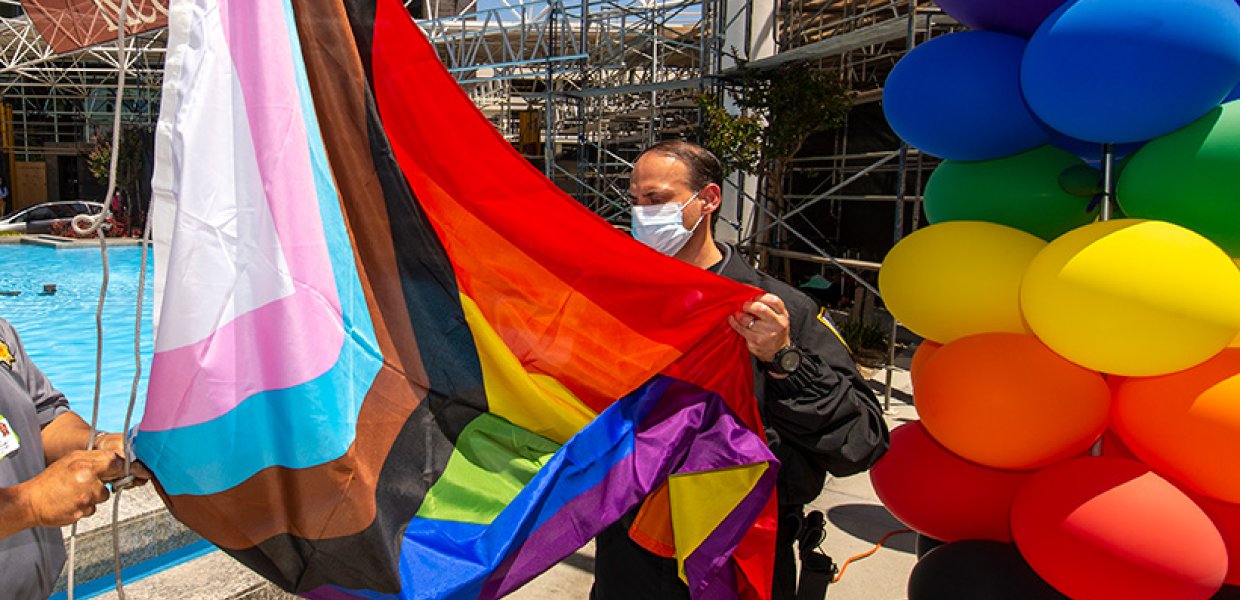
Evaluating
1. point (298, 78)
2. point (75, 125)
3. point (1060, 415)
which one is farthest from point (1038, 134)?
point (75, 125)

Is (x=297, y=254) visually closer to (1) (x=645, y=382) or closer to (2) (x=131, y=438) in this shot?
(2) (x=131, y=438)

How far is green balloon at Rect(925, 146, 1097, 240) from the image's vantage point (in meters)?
2.25

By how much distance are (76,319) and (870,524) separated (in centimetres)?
1237

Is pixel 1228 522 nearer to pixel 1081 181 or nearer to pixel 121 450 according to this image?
pixel 1081 181

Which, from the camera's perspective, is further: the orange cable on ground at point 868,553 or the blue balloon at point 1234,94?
the orange cable on ground at point 868,553

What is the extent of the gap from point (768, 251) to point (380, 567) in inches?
→ 339

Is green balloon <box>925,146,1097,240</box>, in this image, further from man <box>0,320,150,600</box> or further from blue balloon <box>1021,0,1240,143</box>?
man <box>0,320,150,600</box>

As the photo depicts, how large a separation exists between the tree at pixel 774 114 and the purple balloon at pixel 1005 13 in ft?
18.2

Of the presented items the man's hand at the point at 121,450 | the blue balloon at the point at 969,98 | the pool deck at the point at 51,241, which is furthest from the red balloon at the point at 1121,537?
the pool deck at the point at 51,241

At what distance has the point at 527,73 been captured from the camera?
552 inches

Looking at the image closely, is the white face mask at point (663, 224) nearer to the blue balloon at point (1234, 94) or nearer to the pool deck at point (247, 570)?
the blue balloon at point (1234, 94)

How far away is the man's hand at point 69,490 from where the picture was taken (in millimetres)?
1421

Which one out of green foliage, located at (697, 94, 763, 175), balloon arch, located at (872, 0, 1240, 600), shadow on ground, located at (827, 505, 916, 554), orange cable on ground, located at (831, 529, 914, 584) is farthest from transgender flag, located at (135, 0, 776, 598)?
green foliage, located at (697, 94, 763, 175)

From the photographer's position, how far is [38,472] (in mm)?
1774
